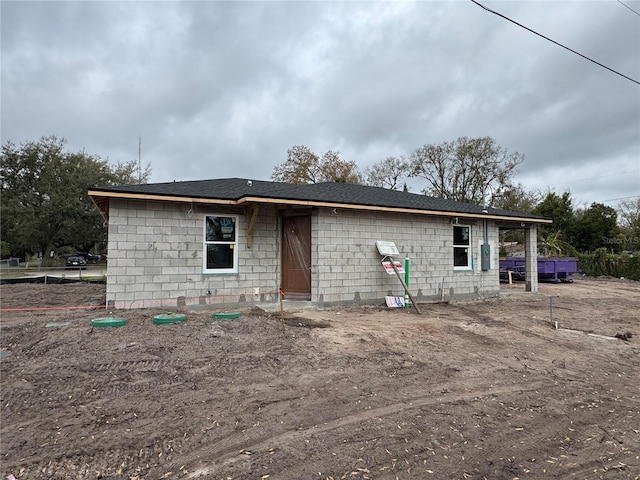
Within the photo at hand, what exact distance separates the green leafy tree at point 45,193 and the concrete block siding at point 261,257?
1266 inches

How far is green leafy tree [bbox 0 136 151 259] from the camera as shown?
34312 mm

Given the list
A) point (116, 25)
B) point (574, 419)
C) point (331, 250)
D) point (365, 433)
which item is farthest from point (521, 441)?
point (116, 25)

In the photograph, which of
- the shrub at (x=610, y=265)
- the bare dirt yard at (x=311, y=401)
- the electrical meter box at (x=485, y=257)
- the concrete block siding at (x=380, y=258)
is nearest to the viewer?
the bare dirt yard at (x=311, y=401)

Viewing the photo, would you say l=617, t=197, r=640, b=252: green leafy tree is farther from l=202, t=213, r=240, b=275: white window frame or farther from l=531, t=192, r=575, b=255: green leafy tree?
l=202, t=213, r=240, b=275: white window frame

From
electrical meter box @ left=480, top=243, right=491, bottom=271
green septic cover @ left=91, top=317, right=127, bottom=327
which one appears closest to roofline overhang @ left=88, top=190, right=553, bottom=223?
electrical meter box @ left=480, top=243, right=491, bottom=271

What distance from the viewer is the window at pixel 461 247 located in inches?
472

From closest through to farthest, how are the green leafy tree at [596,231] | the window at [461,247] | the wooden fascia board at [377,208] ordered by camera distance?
the wooden fascia board at [377,208] → the window at [461,247] → the green leafy tree at [596,231]

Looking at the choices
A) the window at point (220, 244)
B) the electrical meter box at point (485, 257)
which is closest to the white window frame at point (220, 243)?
the window at point (220, 244)

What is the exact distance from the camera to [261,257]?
31.7 feet

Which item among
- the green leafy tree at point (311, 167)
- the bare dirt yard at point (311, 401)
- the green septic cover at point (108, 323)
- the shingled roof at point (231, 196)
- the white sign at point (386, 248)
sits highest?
the green leafy tree at point (311, 167)

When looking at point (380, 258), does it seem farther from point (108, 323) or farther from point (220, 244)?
point (108, 323)

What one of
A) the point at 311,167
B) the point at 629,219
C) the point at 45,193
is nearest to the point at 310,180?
the point at 311,167

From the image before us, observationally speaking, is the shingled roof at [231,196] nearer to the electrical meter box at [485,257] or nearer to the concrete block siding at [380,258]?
the concrete block siding at [380,258]

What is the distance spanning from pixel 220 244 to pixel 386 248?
14.2 ft
